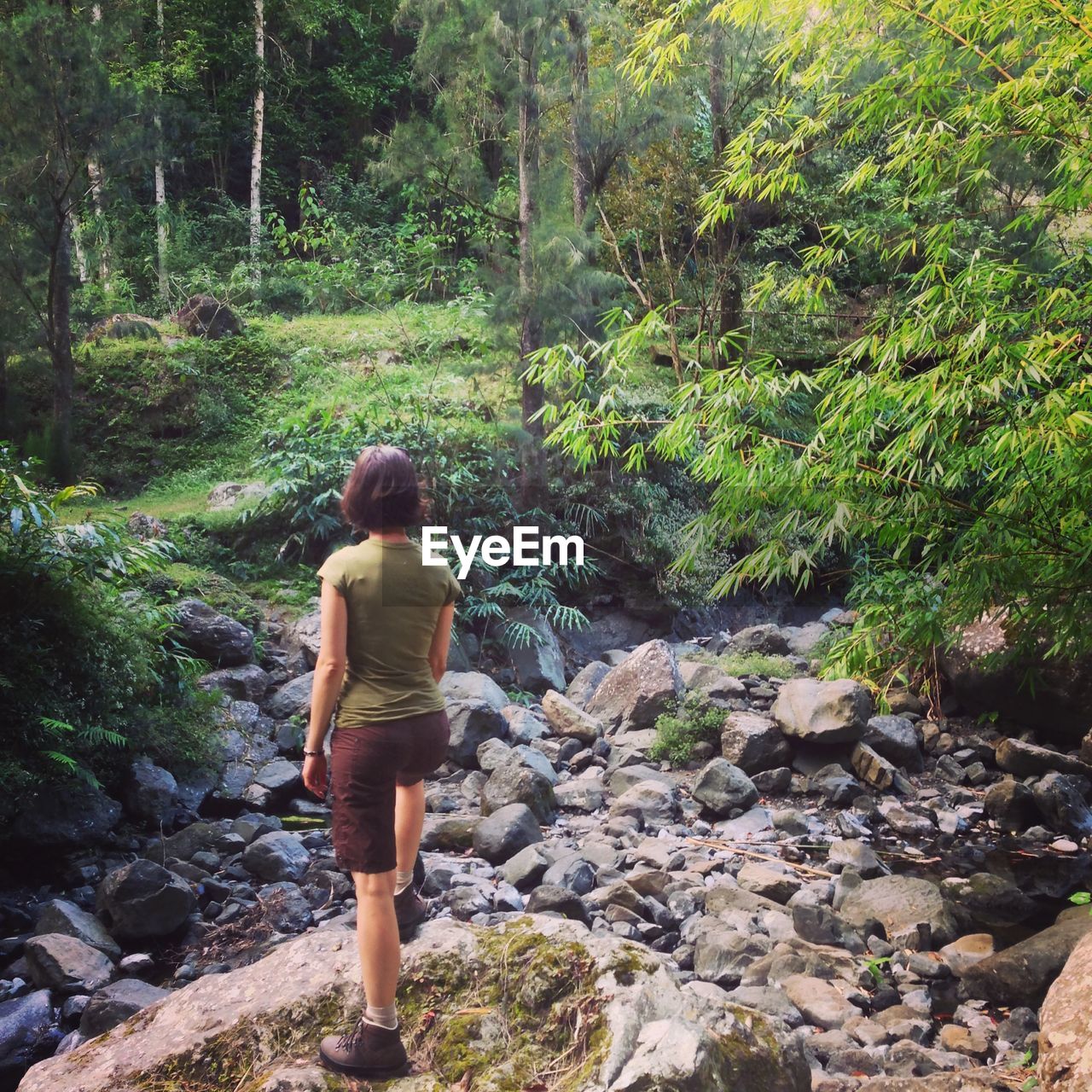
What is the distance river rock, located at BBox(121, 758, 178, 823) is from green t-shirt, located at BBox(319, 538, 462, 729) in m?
Result: 3.32

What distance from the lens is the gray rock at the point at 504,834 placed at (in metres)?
4.52

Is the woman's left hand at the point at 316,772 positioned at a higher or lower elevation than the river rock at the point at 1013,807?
higher

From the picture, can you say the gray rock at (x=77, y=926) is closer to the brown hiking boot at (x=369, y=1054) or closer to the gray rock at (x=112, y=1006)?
the gray rock at (x=112, y=1006)

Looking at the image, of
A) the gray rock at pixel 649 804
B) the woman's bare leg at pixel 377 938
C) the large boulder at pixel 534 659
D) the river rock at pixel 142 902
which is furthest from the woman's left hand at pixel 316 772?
the large boulder at pixel 534 659

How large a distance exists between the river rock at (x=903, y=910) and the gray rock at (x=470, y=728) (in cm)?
243

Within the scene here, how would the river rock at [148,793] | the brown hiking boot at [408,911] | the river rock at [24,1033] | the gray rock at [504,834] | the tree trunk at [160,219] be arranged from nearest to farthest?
the brown hiking boot at [408,911], the river rock at [24,1033], the gray rock at [504,834], the river rock at [148,793], the tree trunk at [160,219]

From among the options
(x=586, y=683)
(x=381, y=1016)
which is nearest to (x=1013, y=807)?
(x=586, y=683)

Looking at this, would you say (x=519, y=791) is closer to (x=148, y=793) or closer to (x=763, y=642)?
(x=148, y=793)

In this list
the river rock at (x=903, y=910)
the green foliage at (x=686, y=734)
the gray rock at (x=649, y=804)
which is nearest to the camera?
the river rock at (x=903, y=910)

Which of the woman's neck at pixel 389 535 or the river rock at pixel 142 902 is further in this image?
the river rock at pixel 142 902

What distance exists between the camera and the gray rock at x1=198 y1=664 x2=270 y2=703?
6.14 metres

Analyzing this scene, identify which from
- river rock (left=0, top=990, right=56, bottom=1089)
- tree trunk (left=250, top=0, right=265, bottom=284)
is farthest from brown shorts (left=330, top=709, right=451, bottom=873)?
tree trunk (left=250, top=0, right=265, bottom=284)

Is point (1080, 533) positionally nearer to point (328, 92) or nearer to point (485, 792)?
point (485, 792)

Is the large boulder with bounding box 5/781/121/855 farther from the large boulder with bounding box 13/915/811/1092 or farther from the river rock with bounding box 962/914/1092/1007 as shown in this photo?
the river rock with bounding box 962/914/1092/1007
